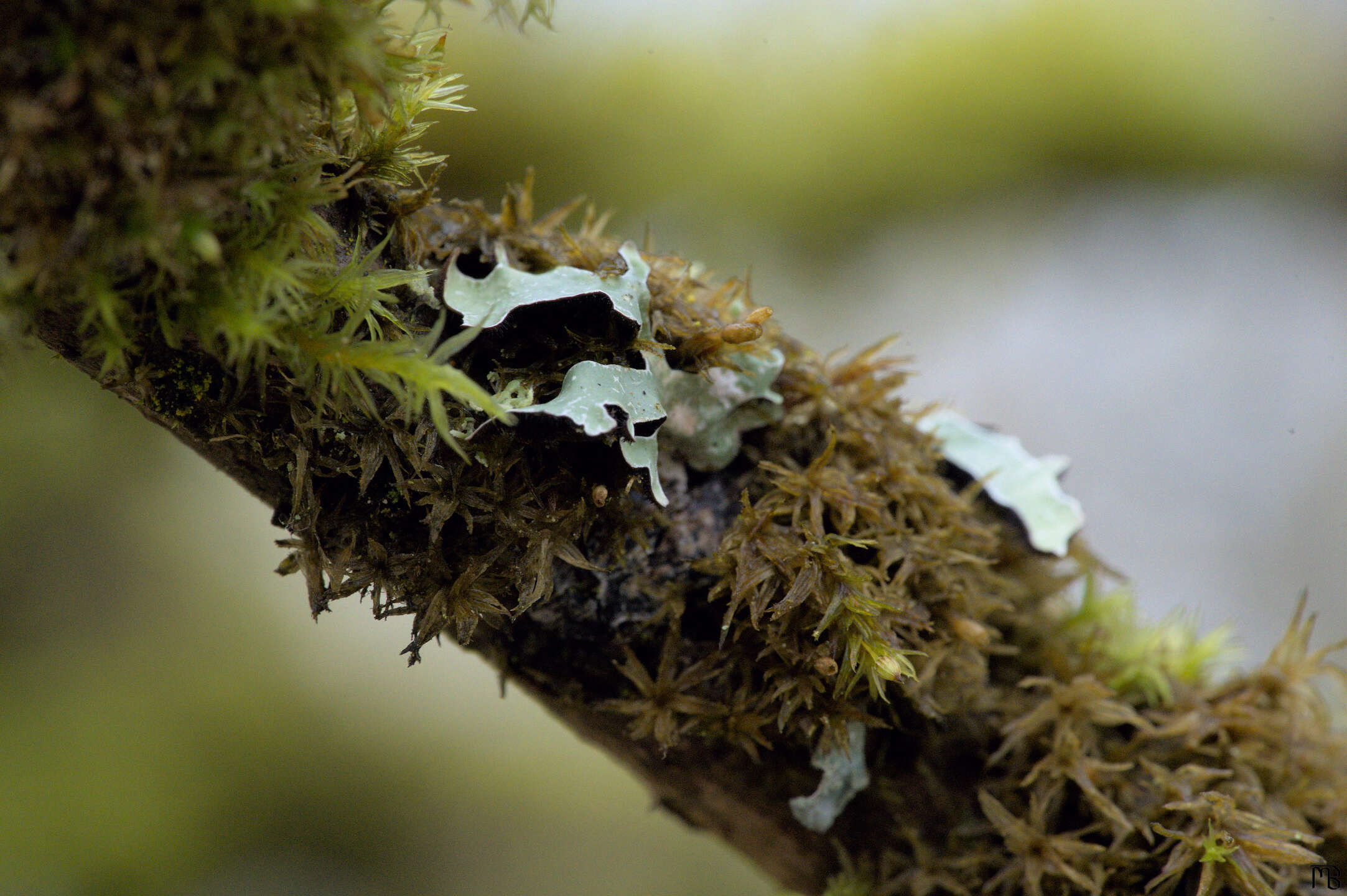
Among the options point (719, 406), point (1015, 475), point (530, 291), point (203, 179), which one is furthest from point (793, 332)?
point (203, 179)

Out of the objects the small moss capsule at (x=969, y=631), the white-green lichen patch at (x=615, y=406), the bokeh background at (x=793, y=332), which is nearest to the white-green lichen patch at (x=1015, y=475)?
the small moss capsule at (x=969, y=631)

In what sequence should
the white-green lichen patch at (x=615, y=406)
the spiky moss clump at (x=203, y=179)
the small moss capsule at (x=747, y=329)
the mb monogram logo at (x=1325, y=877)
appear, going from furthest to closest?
the mb monogram logo at (x=1325, y=877) < the small moss capsule at (x=747, y=329) < the white-green lichen patch at (x=615, y=406) < the spiky moss clump at (x=203, y=179)

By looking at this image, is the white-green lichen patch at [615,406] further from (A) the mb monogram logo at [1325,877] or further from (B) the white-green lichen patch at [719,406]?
(A) the mb monogram logo at [1325,877]

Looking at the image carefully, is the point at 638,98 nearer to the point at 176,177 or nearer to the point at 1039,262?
the point at 1039,262

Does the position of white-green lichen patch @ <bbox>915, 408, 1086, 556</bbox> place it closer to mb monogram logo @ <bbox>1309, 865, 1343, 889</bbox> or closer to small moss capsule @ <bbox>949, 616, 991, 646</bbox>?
small moss capsule @ <bbox>949, 616, 991, 646</bbox>

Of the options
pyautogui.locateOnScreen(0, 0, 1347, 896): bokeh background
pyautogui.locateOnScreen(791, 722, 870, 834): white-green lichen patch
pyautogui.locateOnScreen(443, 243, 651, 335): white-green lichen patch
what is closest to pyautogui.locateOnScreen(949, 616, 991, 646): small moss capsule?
pyautogui.locateOnScreen(791, 722, 870, 834): white-green lichen patch

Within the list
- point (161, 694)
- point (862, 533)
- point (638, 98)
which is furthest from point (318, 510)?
point (638, 98)
